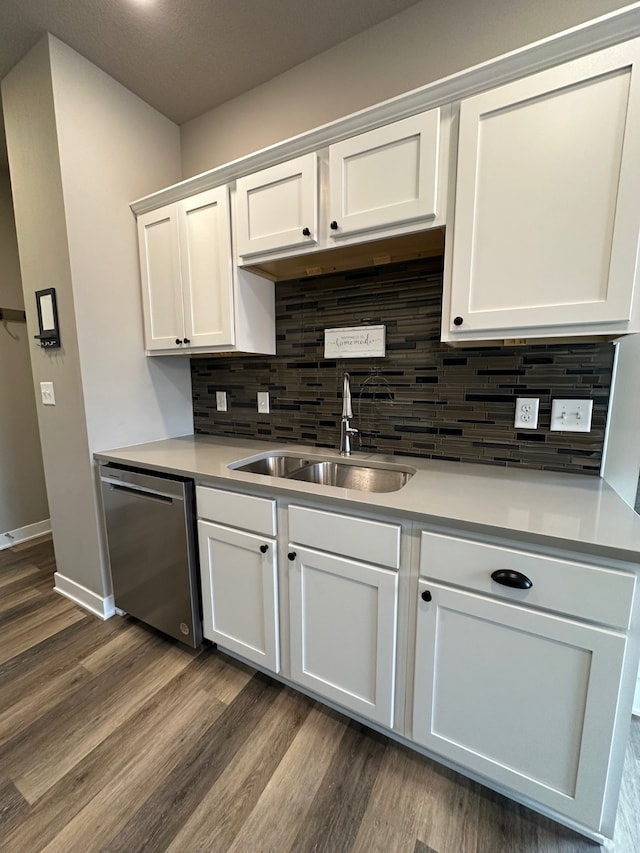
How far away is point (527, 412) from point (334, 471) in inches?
33.8

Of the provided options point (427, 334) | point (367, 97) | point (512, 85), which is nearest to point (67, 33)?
point (367, 97)

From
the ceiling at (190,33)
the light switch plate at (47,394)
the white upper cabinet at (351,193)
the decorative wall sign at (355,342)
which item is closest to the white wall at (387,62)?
the ceiling at (190,33)

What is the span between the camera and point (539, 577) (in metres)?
0.91

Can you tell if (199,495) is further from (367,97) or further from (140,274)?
(367,97)

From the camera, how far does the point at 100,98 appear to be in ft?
5.81

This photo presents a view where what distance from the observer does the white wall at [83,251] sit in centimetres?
168

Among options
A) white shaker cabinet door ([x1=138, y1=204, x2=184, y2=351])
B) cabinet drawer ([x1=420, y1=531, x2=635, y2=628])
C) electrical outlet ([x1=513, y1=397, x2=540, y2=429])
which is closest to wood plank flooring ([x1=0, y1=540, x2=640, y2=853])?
cabinet drawer ([x1=420, y1=531, x2=635, y2=628])

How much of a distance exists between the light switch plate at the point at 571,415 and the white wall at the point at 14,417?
3496 mm

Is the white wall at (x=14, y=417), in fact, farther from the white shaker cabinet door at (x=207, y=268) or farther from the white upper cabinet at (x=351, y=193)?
the white upper cabinet at (x=351, y=193)

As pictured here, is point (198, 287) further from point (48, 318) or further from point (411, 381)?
point (411, 381)

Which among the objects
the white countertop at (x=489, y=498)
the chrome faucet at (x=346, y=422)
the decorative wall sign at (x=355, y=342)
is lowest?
the white countertop at (x=489, y=498)

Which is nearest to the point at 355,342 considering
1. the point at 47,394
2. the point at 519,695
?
the point at 519,695

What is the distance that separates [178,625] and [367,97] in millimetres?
2535

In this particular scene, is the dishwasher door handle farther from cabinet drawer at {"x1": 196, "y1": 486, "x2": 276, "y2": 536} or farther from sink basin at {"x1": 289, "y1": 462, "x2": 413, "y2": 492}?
sink basin at {"x1": 289, "y1": 462, "x2": 413, "y2": 492}
